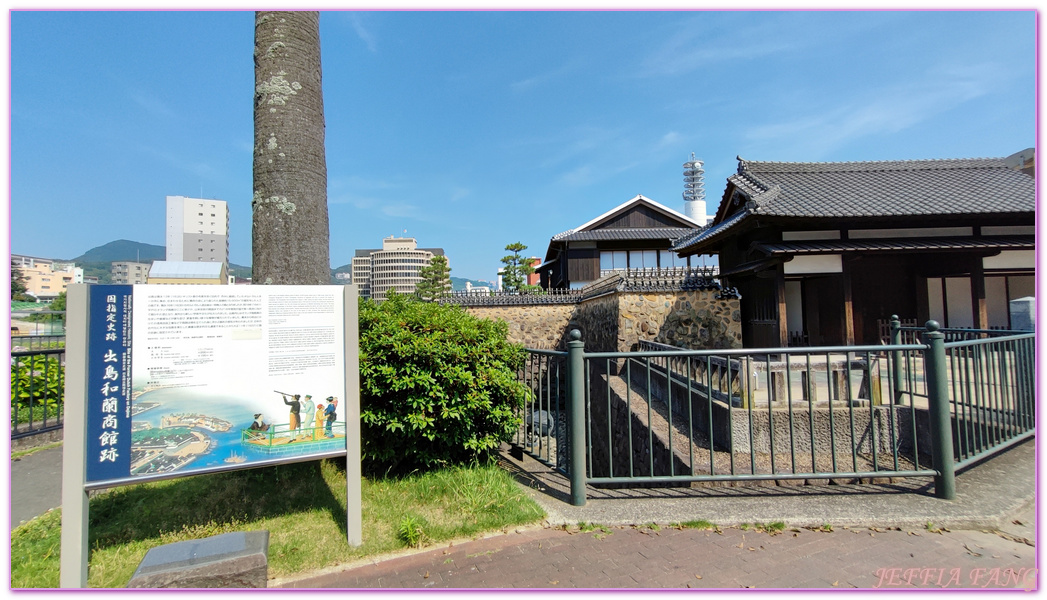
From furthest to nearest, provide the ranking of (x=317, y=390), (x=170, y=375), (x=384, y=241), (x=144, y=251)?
(x=144, y=251) < (x=384, y=241) < (x=317, y=390) < (x=170, y=375)

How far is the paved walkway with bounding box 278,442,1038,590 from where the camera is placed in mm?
2576

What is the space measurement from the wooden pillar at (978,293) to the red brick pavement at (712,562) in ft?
32.6

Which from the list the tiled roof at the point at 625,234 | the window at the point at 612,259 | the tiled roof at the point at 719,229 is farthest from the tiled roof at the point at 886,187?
the window at the point at 612,259

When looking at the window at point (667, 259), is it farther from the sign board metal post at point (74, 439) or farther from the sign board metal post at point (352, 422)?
the sign board metal post at point (74, 439)

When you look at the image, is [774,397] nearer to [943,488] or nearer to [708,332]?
[943,488]

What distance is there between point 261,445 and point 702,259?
75.8 ft

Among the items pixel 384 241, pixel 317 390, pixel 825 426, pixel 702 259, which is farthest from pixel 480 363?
pixel 384 241

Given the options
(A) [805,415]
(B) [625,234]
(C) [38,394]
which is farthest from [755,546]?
(B) [625,234]

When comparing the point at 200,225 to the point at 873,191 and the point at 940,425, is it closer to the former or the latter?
the point at 873,191

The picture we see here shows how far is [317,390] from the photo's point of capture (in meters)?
3.02

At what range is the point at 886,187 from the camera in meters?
11.4

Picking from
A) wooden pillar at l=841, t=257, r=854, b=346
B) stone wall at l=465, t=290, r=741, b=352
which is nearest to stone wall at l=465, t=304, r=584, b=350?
stone wall at l=465, t=290, r=741, b=352

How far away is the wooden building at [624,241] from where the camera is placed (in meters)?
23.9

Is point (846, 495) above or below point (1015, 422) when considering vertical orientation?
below
